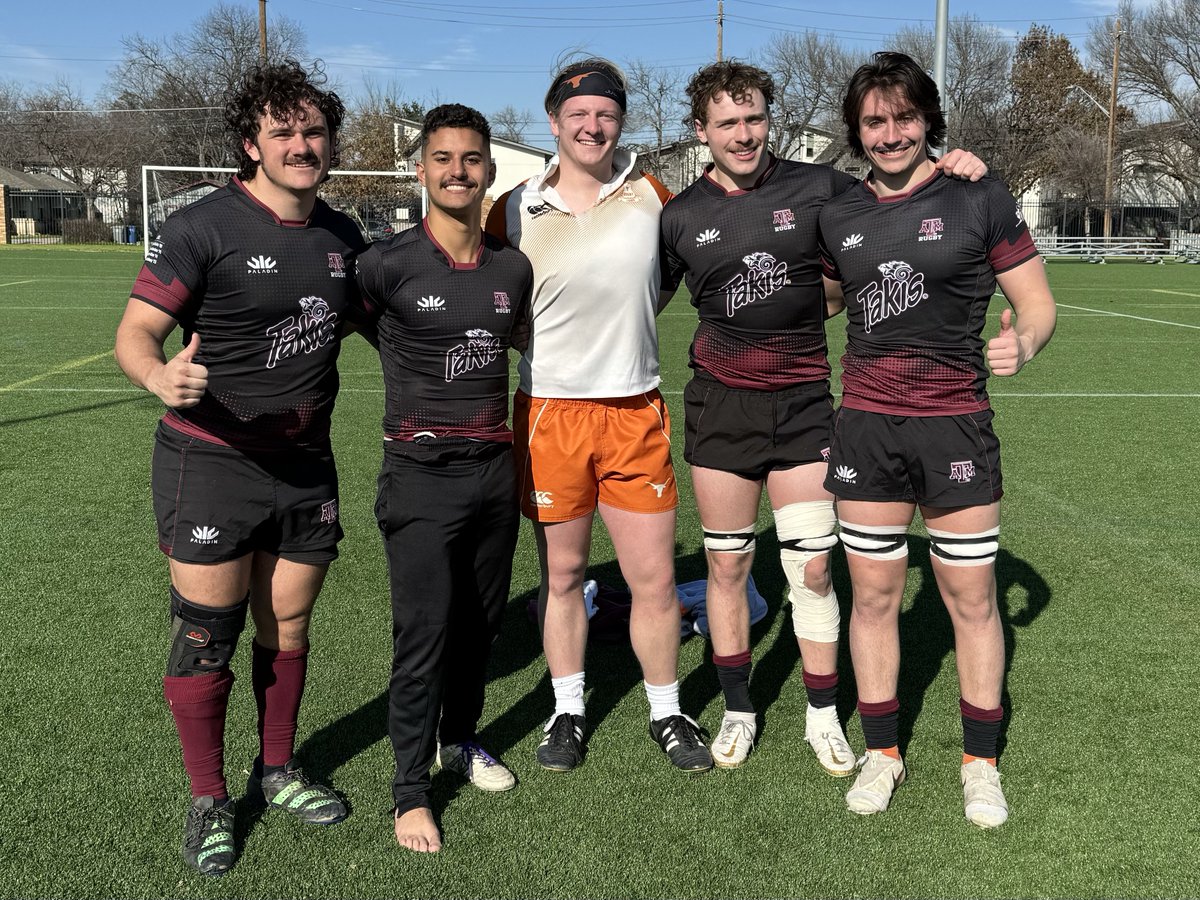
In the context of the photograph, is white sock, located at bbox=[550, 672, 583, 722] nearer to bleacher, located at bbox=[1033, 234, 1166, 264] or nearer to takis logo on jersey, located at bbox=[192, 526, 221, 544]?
takis logo on jersey, located at bbox=[192, 526, 221, 544]

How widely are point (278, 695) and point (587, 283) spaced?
155cm

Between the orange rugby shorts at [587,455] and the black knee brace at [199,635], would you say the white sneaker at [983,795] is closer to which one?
the orange rugby shorts at [587,455]

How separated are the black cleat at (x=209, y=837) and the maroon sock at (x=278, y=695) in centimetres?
23

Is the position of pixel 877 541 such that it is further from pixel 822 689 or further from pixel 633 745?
pixel 633 745

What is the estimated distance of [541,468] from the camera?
11.3 ft

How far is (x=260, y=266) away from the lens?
2.84 m

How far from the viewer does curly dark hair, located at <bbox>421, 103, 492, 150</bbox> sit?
300 centimetres

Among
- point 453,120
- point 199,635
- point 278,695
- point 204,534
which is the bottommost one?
point 278,695

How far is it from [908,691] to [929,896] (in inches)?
51.8

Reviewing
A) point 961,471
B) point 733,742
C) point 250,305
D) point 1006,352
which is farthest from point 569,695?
point 1006,352

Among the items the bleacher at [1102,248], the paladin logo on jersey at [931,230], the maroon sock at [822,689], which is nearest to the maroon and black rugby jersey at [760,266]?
the paladin logo on jersey at [931,230]

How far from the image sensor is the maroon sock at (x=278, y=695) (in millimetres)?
3236

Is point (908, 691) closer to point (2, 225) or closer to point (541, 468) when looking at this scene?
point (541, 468)

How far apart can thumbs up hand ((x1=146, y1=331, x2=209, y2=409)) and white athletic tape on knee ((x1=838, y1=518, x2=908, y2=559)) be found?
182 centimetres
